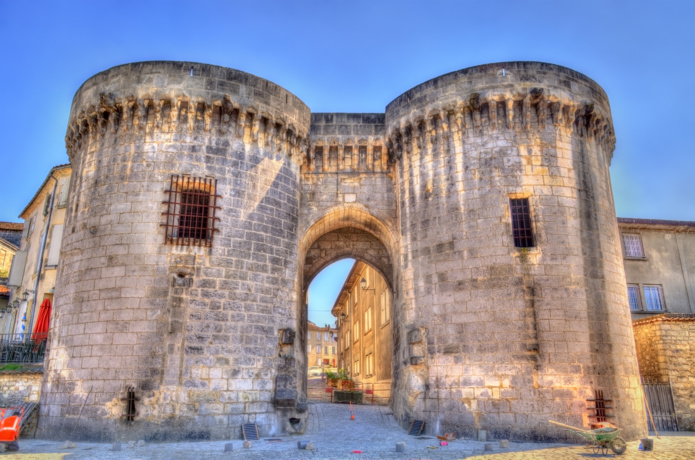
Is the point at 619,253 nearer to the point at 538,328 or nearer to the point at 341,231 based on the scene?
the point at 538,328

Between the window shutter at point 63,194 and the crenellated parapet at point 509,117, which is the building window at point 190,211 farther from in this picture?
the window shutter at point 63,194

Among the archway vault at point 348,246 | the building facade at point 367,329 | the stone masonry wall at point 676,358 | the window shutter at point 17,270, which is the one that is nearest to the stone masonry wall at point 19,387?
the archway vault at point 348,246

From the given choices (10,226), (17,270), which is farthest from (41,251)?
(10,226)

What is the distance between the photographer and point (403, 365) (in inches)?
548

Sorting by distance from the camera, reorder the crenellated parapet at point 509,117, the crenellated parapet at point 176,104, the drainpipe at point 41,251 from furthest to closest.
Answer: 1. the drainpipe at point 41,251
2. the crenellated parapet at point 509,117
3. the crenellated parapet at point 176,104

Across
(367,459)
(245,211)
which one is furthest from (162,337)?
(367,459)

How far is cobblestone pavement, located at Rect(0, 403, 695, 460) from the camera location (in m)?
9.48

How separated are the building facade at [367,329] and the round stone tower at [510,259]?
4427mm

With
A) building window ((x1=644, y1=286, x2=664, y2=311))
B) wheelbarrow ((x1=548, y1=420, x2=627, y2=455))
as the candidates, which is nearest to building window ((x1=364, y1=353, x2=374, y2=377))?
building window ((x1=644, y1=286, x2=664, y2=311))

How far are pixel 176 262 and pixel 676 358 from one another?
15.6m

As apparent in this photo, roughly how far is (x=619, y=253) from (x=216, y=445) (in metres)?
11.0

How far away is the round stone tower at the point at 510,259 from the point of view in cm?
1183

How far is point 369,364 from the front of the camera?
28266 millimetres

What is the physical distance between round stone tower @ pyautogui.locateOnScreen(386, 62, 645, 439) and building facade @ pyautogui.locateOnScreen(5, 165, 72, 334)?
13592mm
